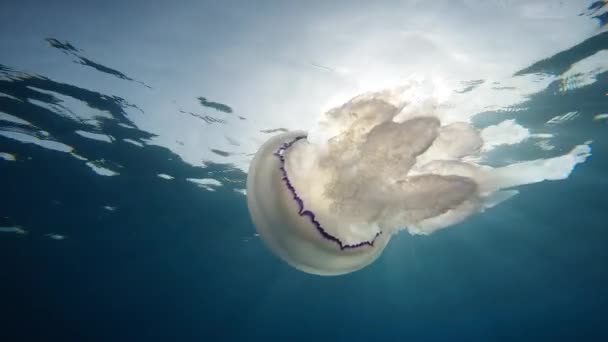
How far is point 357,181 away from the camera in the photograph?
296 cm

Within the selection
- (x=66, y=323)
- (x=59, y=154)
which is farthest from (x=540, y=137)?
(x=66, y=323)

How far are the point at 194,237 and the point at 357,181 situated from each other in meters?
19.1

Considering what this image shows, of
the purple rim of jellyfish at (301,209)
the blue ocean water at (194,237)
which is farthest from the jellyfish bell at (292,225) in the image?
the blue ocean water at (194,237)

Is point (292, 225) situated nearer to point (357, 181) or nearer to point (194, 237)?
point (357, 181)

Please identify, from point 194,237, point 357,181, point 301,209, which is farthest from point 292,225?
point 194,237

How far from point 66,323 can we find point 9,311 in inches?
458

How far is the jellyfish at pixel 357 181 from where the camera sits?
Answer: 2889 millimetres

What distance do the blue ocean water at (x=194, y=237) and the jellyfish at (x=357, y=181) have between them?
4.44m

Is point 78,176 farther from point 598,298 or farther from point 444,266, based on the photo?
point 598,298

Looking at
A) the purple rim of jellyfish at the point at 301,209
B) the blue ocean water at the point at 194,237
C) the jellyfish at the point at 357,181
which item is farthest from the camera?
the blue ocean water at the point at 194,237

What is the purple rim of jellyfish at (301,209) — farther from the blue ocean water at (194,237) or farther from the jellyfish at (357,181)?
the blue ocean water at (194,237)

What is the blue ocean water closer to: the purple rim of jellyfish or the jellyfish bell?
the jellyfish bell

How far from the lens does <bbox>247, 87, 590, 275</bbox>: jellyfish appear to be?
2.89 meters

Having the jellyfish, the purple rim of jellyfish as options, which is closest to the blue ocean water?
the jellyfish
